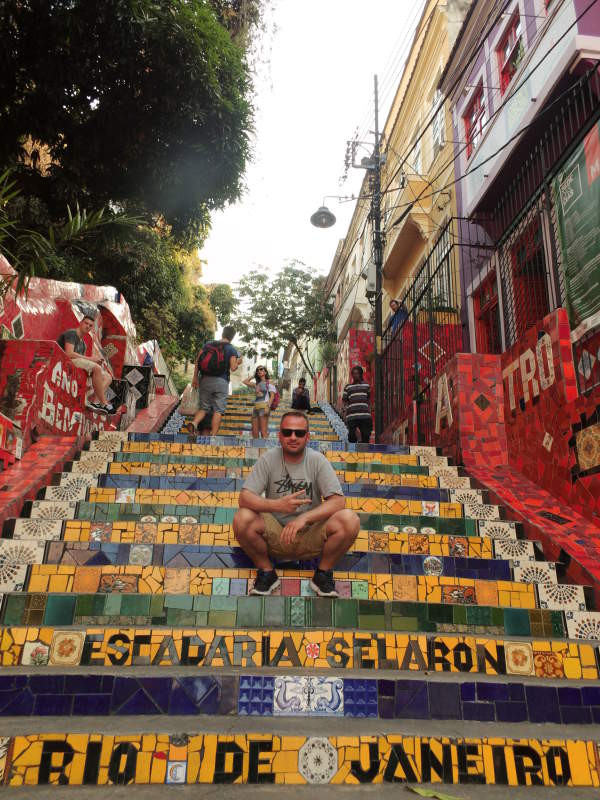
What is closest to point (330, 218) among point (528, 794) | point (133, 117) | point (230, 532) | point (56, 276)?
point (133, 117)

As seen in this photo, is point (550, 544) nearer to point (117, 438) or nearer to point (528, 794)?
point (528, 794)

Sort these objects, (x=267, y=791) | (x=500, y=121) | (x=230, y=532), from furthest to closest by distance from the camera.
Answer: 1. (x=500, y=121)
2. (x=230, y=532)
3. (x=267, y=791)

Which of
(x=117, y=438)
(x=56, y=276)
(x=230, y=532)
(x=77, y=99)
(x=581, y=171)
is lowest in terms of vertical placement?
(x=230, y=532)

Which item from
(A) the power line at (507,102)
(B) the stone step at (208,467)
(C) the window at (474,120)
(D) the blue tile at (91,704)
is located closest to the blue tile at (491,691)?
(D) the blue tile at (91,704)

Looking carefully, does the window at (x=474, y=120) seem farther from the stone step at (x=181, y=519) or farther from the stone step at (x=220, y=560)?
the stone step at (x=220, y=560)

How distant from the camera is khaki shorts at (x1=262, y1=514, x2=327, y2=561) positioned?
369 cm

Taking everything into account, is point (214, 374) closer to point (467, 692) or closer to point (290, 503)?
point (290, 503)

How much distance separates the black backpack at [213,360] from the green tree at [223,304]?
18.1m

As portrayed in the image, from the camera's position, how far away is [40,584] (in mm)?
3486

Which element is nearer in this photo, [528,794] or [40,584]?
[528,794]

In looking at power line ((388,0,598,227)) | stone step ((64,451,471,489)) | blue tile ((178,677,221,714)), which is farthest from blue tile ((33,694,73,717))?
power line ((388,0,598,227))

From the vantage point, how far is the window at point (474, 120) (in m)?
11.0

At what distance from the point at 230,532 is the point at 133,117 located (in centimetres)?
873

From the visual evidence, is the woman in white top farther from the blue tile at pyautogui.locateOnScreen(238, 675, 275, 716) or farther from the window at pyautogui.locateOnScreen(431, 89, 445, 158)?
the window at pyautogui.locateOnScreen(431, 89, 445, 158)
